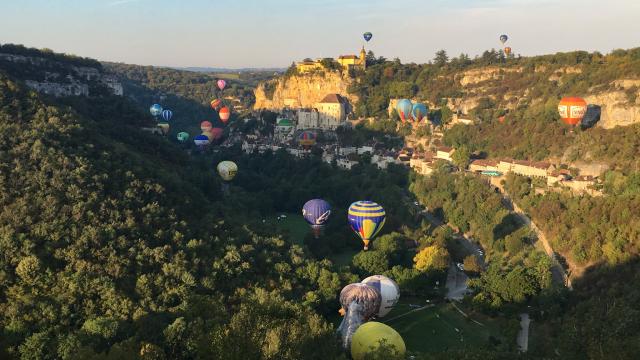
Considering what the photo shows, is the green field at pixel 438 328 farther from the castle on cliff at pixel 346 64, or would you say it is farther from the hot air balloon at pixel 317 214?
the castle on cliff at pixel 346 64

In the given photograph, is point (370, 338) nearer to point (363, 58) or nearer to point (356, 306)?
point (356, 306)

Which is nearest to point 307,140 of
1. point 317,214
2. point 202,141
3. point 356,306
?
point 202,141

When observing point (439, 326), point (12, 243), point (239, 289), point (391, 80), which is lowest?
point (439, 326)

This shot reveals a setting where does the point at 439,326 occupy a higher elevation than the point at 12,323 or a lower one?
lower

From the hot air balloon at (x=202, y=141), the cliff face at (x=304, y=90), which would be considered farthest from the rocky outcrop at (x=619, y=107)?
the hot air balloon at (x=202, y=141)

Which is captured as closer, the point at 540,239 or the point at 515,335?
the point at 515,335

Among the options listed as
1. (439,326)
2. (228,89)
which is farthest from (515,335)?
(228,89)

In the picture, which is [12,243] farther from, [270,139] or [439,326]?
[270,139]
